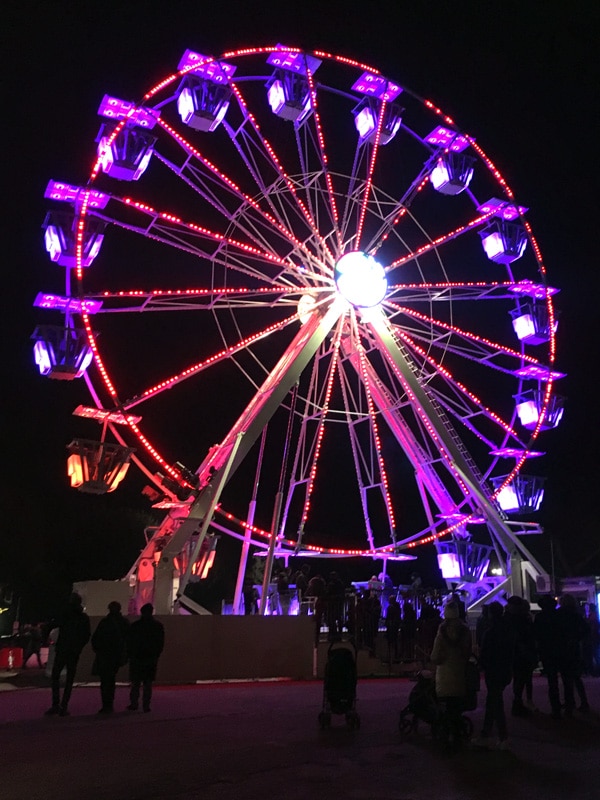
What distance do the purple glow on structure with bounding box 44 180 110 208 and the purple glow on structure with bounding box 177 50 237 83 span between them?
12.1 ft

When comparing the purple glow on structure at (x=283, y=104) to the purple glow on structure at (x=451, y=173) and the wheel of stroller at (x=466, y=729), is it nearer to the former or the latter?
the purple glow on structure at (x=451, y=173)

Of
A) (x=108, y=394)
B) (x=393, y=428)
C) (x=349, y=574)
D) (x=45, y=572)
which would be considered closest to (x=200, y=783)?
(x=108, y=394)

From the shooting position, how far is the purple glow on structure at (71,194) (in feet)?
53.7

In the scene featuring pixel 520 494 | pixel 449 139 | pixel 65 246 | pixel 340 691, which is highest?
pixel 449 139

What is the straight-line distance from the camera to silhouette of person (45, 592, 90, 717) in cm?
852

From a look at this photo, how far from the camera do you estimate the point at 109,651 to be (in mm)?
8773

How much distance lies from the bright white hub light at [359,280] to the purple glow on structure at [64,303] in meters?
5.54

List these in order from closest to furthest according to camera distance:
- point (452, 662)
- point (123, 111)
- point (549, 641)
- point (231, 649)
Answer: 1. point (452, 662)
2. point (549, 641)
3. point (231, 649)
4. point (123, 111)

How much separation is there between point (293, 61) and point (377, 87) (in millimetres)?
2447

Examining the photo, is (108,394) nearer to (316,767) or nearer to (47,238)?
(47,238)

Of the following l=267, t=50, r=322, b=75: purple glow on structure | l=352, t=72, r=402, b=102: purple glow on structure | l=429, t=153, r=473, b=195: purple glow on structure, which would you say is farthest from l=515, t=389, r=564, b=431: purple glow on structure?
l=267, t=50, r=322, b=75: purple glow on structure

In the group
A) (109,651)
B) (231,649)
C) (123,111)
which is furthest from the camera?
(123,111)

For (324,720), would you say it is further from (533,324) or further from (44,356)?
(533,324)

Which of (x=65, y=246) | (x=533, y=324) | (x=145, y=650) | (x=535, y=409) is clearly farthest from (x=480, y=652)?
(x=533, y=324)
